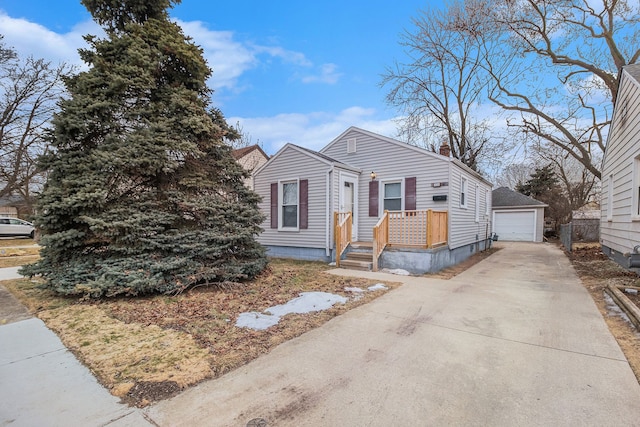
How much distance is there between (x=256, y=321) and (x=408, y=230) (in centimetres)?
561

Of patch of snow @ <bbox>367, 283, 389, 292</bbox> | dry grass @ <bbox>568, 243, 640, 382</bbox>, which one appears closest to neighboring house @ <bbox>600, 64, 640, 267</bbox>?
dry grass @ <bbox>568, 243, 640, 382</bbox>

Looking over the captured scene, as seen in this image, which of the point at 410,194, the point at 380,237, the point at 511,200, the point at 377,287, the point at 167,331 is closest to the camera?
the point at 167,331

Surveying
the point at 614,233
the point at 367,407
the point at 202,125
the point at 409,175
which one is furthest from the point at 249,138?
the point at 367,407

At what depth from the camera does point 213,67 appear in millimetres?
6641

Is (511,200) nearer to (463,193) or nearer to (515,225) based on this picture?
(515,225)

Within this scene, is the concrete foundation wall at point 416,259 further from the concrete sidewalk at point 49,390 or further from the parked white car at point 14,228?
the parked white car at point 14,228

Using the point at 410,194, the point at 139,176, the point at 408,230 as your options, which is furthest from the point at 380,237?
the point at 139,176

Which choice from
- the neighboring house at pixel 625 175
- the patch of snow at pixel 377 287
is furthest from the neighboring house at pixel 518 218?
the patch of snow at pixel 377 287

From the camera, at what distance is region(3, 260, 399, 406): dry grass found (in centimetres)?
277

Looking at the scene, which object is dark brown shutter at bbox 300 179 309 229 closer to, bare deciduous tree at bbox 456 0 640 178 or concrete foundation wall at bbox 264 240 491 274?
concrete foundation wall at bbox 264 240 491 274

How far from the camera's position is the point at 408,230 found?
338 inches

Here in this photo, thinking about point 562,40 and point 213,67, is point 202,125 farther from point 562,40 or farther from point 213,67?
point 562,40

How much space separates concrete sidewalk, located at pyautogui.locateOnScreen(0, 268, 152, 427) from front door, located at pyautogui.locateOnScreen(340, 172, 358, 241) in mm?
7812

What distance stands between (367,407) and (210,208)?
4525 millimetres
